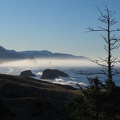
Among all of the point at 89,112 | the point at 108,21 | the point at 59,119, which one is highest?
the point at 108,21

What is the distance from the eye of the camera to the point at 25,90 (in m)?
52.2

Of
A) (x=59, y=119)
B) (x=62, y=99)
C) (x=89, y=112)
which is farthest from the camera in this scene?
(x=62, y=99)

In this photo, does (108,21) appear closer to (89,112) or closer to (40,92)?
(89,112)

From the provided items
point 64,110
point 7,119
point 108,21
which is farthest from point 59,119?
point 108,21

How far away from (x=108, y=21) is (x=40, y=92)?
895 inches

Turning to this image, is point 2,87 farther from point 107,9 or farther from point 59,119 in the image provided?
point 107,9

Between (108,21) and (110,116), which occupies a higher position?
(108,21)

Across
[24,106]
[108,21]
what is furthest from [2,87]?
[108,21]

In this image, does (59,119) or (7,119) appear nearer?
(7,119)

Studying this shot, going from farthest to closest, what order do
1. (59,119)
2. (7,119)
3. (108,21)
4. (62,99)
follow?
(62,99) → (59,119) → (7,119) → (108,21)

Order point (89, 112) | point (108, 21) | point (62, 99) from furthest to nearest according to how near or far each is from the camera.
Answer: point (62, 99)
point (108, 21)
point (89, 112)

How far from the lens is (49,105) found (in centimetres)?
4550

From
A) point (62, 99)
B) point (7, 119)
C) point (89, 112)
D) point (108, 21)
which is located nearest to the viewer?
point (89, 112)

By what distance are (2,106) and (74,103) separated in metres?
14.6
